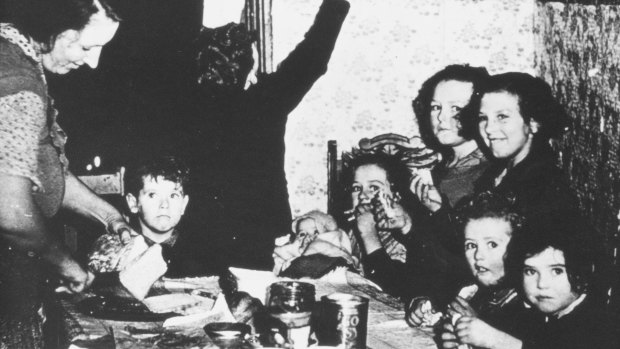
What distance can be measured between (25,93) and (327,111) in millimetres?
1734

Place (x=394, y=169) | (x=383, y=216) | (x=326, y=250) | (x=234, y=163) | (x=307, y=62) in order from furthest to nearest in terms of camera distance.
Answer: (x=307, y=62) < (x=234, y=163) < (x=394, y=169) < (x=383, y=216) < (x=326, y=250)

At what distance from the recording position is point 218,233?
9.21 feet

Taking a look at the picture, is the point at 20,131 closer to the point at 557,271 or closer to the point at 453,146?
the point at 557,271

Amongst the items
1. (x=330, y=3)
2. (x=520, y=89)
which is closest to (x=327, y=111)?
(x=330, y=3)

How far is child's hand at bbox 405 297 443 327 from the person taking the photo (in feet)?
5.06

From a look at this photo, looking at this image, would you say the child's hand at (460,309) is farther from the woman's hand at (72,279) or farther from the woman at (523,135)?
the woman's hand at (72,279)

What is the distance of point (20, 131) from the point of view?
1.77 meters

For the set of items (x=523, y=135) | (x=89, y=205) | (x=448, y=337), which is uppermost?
(x=523, y=135)

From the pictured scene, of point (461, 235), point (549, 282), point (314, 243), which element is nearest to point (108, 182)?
point (314, 243)

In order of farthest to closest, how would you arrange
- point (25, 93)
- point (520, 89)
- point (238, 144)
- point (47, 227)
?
point (238, 144)
point (520, 89)
point (47, 227)
point (25, 93)

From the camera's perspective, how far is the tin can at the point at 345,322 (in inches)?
50.7

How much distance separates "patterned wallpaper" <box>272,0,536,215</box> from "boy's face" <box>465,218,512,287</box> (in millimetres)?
1544

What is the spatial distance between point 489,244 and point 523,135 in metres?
0.53

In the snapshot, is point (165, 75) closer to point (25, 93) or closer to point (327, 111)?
point (327, 111)
